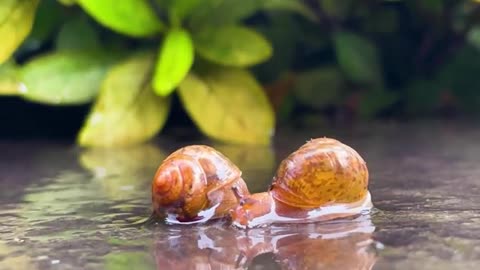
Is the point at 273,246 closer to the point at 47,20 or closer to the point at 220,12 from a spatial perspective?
the point at 220,12

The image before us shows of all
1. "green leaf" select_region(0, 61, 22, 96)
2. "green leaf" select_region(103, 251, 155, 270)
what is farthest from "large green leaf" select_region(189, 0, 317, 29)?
"green leaf" select_region(103, 251, 155, 270)

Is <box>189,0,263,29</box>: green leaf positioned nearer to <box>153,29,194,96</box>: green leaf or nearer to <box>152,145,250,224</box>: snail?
<box>153,29,194,96</box>: green leaf

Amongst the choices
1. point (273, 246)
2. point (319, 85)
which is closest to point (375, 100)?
point (319, 85)

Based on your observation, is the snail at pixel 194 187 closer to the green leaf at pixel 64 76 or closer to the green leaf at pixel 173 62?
the green leaf at pixel 173 62

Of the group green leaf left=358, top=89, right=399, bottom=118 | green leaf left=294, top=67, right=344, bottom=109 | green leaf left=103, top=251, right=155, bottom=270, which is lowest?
green leaf left=103, top=251, right=155, bottom=270

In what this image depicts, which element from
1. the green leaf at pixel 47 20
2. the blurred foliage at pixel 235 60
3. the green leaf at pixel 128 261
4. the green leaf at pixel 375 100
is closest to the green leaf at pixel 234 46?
the blurred foliage at pixel 235 60

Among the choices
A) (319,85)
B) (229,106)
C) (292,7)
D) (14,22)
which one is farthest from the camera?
(319,85)
